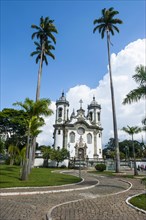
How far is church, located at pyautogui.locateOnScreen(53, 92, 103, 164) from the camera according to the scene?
2124 inches

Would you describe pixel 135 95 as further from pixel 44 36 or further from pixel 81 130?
pixel 81 130

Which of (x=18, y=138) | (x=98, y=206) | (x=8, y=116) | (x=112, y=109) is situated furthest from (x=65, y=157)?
(x=98, y=206)

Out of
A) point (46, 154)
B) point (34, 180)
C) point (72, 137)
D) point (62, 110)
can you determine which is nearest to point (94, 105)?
point (62, 110)

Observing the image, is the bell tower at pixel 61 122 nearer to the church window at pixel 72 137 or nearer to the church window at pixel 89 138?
the church window at pixel 72 137

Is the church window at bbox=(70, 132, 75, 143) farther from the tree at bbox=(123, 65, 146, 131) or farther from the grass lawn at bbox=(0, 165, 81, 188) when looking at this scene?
the tree at bbox=(123, 65, 146, 131)

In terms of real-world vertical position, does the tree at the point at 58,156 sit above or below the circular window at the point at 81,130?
below

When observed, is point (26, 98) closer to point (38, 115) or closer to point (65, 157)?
point (38, 115)

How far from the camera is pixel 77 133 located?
56.4 meters

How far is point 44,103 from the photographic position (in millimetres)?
17109

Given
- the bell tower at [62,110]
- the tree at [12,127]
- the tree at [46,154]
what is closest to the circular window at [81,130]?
the bell tower at [62,110]

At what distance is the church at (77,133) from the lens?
53.9 meters

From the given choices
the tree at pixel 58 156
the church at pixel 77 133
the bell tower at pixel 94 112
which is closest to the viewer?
the tree at pixel 58 156

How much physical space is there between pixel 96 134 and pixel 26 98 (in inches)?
1684

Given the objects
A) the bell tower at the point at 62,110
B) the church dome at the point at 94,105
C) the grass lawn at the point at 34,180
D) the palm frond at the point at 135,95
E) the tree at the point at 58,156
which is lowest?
the grass lawn at the point at 34,180
